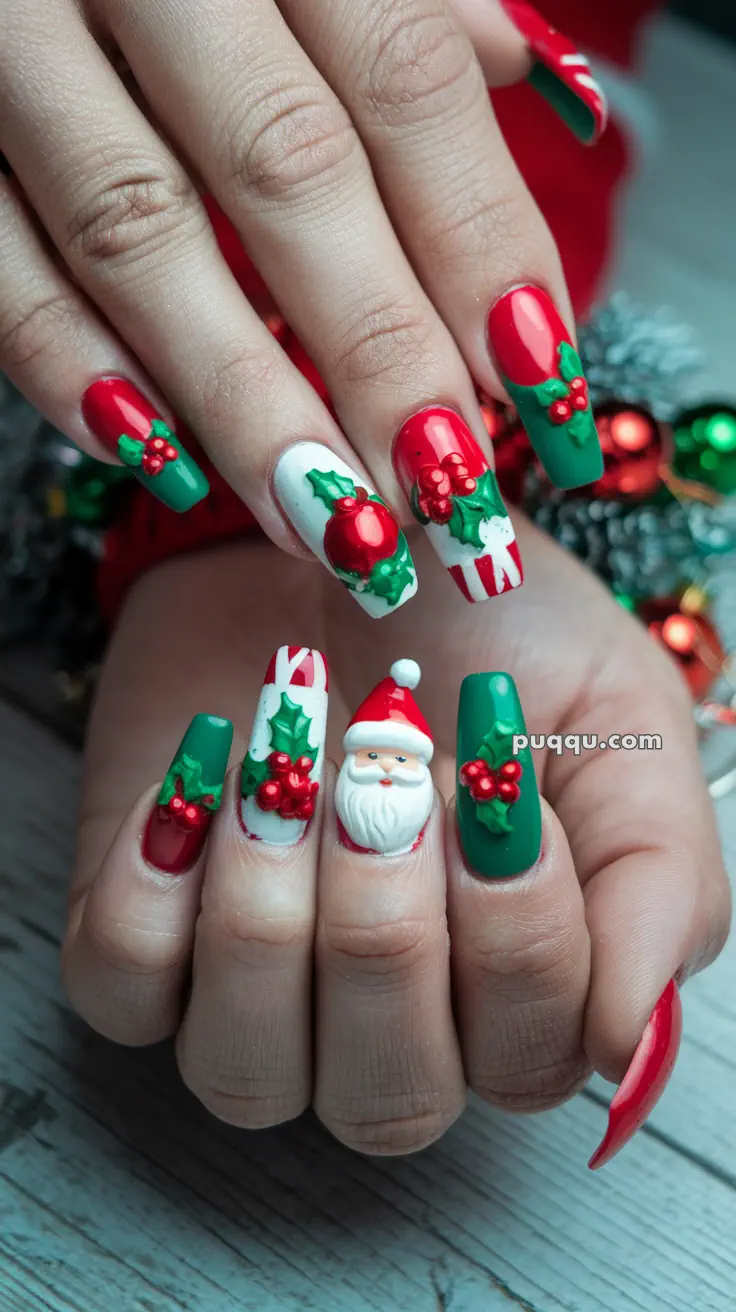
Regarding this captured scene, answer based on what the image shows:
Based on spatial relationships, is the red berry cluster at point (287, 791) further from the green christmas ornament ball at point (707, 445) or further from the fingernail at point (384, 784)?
the green christmas ornament ball at point (707, 445)

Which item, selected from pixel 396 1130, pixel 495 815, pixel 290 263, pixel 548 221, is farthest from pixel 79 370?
pixel 548 221

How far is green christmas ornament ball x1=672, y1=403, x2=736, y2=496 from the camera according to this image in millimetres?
906

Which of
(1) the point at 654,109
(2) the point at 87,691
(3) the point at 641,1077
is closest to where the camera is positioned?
(3) the point at 641,1077

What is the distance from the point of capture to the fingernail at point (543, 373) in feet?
2.04

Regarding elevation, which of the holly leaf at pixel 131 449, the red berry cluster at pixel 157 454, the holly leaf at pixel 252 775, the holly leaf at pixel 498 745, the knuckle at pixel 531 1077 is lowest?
the knuckle at pixel 531 1077

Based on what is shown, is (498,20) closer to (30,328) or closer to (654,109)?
(30,328)

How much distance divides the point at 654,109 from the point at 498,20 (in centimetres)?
64

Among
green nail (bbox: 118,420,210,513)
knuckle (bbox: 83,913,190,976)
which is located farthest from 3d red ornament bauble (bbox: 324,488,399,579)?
knuckle (bbox: 83,913,190,976)

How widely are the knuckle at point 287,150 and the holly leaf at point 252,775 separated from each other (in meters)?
0.30

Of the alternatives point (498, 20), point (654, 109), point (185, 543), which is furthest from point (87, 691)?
point (654, 109)

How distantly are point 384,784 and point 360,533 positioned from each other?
0.13m

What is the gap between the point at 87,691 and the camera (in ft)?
2.75

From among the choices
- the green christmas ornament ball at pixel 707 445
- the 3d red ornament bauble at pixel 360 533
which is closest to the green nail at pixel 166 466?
the 3d red ornament bauble at pixel 360 533

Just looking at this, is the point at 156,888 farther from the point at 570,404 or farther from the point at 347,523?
the point at 570,404
